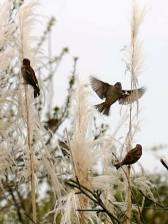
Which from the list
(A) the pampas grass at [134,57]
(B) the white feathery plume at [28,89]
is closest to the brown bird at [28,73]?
(B) the white feathery plume at [28,89]

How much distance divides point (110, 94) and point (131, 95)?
82 millimetres

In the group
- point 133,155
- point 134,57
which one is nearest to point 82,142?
point 133,155

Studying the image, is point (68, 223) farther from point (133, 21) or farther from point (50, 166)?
point (133, 21)

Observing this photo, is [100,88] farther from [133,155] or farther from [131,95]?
[133,155]

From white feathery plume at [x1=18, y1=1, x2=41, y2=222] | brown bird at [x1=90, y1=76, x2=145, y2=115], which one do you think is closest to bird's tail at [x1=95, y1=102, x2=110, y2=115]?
brown bird at [x1=90, y1=76, x2=145, y2=115]

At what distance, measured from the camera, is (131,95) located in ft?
8.56

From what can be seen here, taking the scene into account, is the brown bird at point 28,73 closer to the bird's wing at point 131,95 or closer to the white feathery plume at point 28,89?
the white feathery plume at point 28,89

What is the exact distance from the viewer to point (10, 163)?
267 cm

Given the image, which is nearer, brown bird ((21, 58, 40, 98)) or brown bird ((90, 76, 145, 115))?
brown bird ((21, 58, 40, 98))

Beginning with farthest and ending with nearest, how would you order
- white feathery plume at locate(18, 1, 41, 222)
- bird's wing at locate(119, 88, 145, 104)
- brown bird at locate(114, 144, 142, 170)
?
bird's wing at locate(119, 88, 145, 104) → white feathery plume at locate(18, 1, 41, 222) → brown bird at locate(114, 144, 142, 170)

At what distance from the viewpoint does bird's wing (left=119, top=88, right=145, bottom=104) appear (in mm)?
2598

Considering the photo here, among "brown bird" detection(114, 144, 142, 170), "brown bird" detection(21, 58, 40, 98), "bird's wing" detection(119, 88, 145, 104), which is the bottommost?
"brown bird" detection(114, 144, 142, 170)

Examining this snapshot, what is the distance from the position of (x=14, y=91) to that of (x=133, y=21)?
0.49 metres

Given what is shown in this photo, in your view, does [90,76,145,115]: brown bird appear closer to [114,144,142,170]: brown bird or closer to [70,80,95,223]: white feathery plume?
[70,80,95,223]: white feathery plume
